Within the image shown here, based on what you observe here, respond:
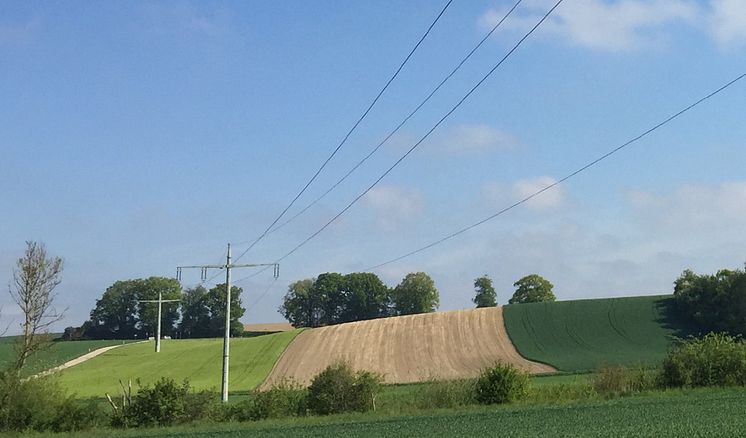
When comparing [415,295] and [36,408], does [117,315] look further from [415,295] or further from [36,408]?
A: [36,408]

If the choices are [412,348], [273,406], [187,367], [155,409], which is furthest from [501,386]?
[187,367]

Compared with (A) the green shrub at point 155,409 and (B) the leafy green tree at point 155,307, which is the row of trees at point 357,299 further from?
(A) the green shrub at point 155,409

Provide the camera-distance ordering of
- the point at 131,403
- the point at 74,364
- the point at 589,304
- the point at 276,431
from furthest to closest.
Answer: the point at 74,364
the point at 589,304
the point at 131,403
the point at 276,431

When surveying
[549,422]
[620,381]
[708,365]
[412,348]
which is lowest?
[549,422]

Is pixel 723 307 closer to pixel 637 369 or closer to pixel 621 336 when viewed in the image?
pixel 621 336

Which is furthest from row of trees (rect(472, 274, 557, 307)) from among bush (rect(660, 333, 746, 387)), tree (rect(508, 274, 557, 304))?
bush (rect(660, 333, 746, 387))

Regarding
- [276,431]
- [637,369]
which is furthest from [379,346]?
[276,431]

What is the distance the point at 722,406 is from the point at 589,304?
202ft

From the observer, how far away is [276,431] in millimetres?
27812

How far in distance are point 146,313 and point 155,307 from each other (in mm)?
2170

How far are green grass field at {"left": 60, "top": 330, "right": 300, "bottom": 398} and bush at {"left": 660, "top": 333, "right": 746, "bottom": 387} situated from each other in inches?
1387

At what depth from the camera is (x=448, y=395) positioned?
37969 millimetres

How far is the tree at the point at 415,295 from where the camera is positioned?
147125 millimetres

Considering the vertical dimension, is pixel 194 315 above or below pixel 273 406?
above
